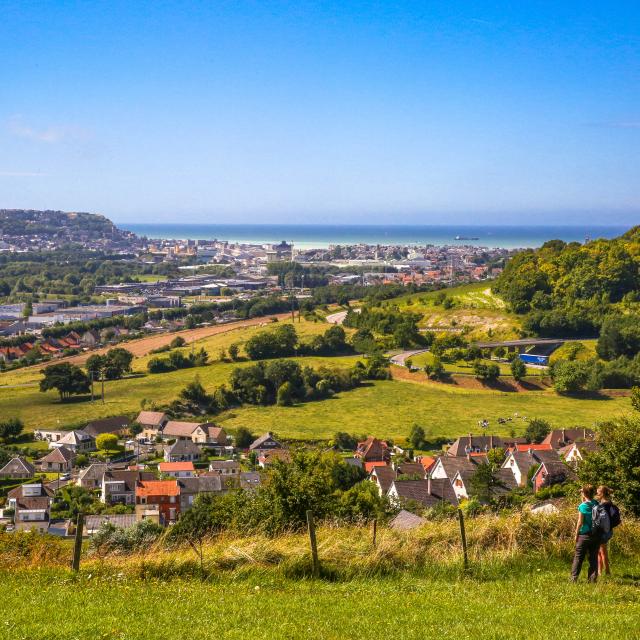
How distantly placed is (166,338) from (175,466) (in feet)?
106

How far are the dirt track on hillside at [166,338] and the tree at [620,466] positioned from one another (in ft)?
144

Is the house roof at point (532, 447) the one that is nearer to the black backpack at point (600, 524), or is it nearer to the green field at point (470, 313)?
the black backpack at point (600, 524)

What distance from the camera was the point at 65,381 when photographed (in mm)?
39625

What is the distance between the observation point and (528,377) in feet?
137

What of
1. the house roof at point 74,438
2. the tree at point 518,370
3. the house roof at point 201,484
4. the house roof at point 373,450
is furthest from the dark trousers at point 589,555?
the tree at point 518,370

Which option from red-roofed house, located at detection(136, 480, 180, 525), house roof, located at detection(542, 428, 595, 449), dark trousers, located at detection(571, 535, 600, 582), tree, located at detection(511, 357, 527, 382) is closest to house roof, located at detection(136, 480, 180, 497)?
red-roofed house, located at detection(136, 480, 180, 525)

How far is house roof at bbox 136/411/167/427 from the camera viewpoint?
1379 inches

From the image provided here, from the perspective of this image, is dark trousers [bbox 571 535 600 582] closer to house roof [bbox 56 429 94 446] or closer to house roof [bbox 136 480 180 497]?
house roof [bbox 136 480 180 497]

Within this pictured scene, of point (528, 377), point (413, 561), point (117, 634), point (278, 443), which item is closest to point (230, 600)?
point (117, 634)

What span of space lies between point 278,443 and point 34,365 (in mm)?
28168

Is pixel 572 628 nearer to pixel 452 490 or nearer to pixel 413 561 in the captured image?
pixel 413 561

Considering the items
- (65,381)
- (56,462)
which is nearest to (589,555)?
(56,462)

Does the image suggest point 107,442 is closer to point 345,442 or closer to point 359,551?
point 345,442

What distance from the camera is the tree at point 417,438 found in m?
30.6
